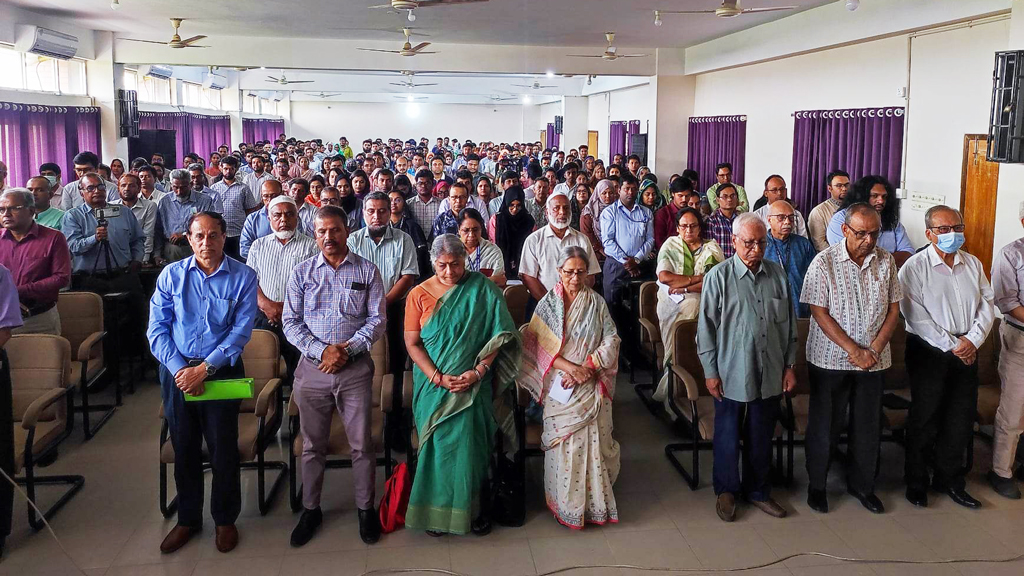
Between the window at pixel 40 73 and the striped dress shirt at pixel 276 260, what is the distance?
7.15 m

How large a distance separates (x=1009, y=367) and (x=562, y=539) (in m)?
2.41

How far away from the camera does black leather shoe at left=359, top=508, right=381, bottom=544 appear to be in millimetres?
3574

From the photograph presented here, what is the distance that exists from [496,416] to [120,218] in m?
3.68

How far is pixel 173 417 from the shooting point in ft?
11.1

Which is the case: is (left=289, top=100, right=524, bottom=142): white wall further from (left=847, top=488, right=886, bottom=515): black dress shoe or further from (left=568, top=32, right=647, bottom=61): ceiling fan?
(left=847, top=488, right=886, bottom=515): black dress shoe

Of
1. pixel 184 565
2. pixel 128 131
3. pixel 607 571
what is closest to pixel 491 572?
pixel 607 571

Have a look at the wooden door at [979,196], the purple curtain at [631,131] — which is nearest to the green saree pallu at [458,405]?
the wooden door at [979,196]

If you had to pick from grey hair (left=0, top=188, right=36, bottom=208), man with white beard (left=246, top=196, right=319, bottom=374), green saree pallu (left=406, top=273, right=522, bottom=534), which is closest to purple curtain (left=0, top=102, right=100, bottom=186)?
grey hair (left=0, top=188, right=36, bottom=208)

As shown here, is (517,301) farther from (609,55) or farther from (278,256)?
(609,55)

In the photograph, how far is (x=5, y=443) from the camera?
3.43m

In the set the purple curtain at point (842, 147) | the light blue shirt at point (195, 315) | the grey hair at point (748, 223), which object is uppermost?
the purple curtain at point (842, 147)

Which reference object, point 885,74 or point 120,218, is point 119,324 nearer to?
point 120,218

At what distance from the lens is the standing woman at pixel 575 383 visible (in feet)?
11.9

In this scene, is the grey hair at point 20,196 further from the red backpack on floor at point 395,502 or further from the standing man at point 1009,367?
the standing man at point 1009,367
